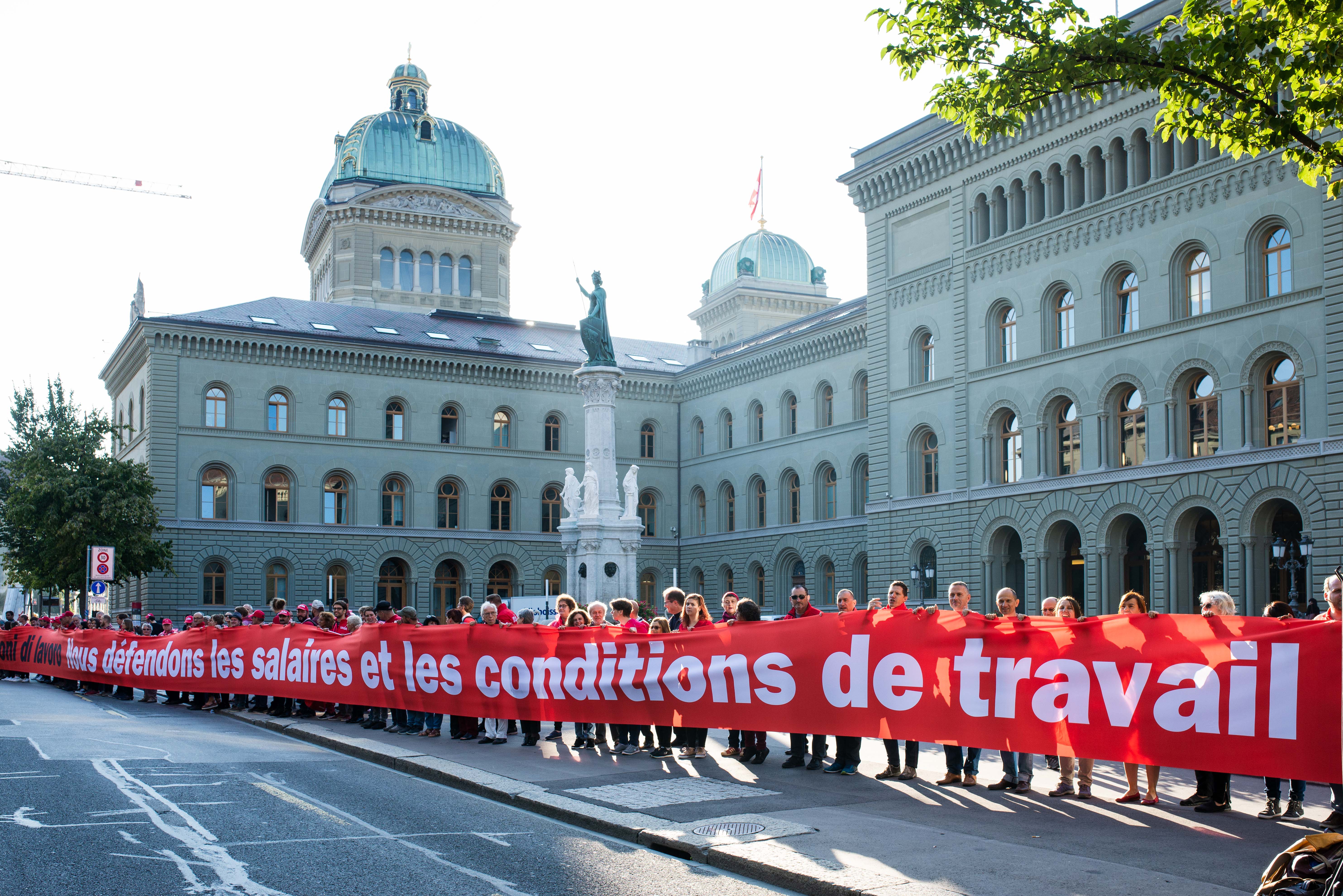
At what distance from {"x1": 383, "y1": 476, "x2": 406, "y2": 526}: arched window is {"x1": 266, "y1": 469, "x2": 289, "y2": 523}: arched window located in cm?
432

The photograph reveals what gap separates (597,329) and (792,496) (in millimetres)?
18274

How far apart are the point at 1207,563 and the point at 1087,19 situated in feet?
81.4

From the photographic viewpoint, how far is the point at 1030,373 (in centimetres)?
4103

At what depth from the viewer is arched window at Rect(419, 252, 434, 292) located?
72.6 metres

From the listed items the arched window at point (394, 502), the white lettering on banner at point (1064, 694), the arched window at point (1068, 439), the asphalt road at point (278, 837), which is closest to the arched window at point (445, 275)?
the arched window at point (394, 502)

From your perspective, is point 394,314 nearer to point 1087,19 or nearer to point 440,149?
point 440,149

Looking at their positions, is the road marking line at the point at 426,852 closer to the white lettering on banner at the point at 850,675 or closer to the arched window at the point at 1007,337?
the white lettering on banner at the point at 850,675

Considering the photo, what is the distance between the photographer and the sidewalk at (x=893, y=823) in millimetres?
8305

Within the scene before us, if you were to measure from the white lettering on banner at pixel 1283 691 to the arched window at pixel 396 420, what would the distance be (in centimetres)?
5295

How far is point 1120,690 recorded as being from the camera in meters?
10.4

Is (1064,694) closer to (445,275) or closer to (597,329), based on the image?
(597,329)

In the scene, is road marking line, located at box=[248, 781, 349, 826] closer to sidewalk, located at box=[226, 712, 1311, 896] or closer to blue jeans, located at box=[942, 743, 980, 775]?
sidewalk, located at box=[226, 712, 1311, 896]

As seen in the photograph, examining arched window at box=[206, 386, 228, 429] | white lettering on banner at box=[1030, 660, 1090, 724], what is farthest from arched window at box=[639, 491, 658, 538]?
white lettering on banner at box=[1030, 660, 1090, 724]

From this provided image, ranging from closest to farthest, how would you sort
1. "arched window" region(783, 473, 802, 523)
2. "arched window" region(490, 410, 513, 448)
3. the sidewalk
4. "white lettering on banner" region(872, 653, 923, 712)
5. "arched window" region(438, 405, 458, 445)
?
1. the sidewalk
2. "white lettering on banner" region(872, 653, 923, 712)
3. "arched window" region(783, 473, 802, 523)
4. "arched window" region(438, 405, 458, 445)
5. "arched window" region(490, 410, 513, 448)
